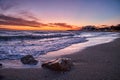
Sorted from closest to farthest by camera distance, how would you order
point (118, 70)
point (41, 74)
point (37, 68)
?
point (41, 74)
point (118, 70)
point (37, 68)

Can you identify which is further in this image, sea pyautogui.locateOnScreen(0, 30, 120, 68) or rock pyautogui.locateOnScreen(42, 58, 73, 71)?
sea pyautogui.locateOnScreen(0, 30, 120, 68)

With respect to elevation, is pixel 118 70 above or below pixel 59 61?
below

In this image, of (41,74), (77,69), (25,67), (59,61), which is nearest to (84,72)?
(77,69)

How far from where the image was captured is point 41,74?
14.4 ft

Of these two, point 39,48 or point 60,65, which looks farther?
point 39,48

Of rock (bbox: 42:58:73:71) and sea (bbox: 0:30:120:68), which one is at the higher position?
rock (bbox: 42:58:73:71)

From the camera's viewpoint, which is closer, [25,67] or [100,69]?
[100,69]

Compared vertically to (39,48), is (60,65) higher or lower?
higher

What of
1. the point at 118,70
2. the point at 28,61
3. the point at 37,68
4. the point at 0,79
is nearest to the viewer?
the point at 0,79

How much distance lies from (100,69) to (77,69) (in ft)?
2.22

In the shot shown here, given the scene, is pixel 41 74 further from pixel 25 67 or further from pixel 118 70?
pixel 118 70

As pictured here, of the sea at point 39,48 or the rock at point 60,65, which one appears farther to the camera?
the sea at point 39,48

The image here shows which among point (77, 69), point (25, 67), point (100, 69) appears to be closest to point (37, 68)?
point (25, 67)

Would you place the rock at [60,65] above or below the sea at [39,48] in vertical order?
above
